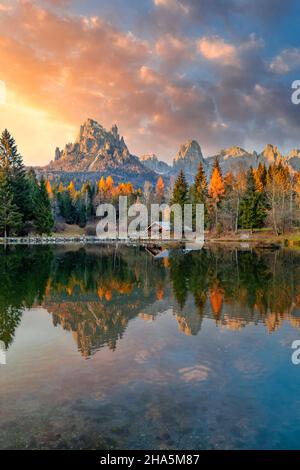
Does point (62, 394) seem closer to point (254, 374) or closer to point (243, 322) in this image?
point (254, 374)

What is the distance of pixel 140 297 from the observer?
69.7 feet

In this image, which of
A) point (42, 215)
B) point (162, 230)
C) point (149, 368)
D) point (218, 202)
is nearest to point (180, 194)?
point (218, 202)

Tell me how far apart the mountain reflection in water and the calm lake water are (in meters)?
0.11

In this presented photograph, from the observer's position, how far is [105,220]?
124m

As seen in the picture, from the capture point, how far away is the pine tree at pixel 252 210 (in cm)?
7794

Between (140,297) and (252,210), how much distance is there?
204 feet

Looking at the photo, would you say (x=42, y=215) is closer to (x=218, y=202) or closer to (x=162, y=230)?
(x=162, y=230)

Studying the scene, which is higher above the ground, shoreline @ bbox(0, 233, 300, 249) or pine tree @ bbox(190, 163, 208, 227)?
pine tree @ bbox(190, 163, 208, 227)

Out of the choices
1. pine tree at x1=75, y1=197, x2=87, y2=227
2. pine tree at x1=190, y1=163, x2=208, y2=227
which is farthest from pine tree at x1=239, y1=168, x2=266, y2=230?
pine tree at x1=75, y1=197, x2=87, y2=227

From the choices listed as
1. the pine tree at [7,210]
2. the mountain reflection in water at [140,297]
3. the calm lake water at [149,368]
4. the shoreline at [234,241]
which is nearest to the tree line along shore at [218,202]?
Result: the pine tree at [7,210]

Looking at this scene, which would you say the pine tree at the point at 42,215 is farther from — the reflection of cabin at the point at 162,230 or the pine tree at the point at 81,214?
the pine tree at the point at 81,214

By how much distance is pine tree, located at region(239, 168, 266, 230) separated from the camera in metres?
77.9

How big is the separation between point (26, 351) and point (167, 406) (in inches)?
237

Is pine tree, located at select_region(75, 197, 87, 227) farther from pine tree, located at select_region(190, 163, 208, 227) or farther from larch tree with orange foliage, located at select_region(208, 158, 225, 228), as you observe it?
larch tree with orange foliage, located at select_region(208, 158, 225, 228)
